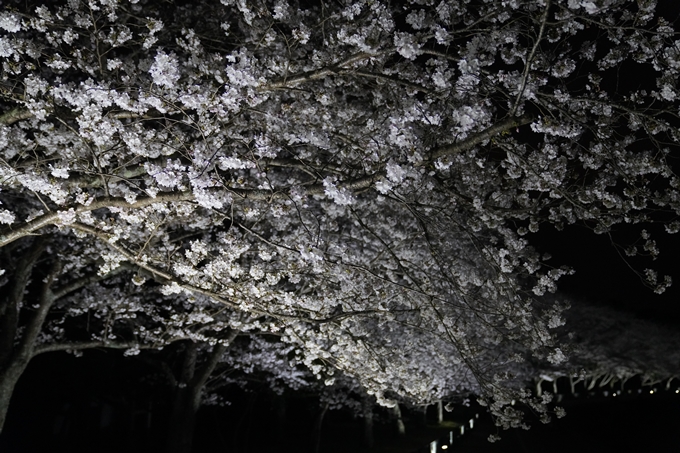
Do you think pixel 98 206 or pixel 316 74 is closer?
pixel 316 74

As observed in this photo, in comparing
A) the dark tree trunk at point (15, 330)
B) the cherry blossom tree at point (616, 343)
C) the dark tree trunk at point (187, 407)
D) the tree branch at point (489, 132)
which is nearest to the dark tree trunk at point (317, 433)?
the dark tree trunk at point (187, 407)

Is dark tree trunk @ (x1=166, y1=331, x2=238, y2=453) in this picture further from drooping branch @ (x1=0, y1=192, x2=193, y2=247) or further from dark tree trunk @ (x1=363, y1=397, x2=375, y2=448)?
dark tree trunk @ (x1=363, y1=397, x2=375, y2=448)

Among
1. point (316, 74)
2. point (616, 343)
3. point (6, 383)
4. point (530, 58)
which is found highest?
point (616, 343)

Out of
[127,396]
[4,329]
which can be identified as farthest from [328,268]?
[127,396]

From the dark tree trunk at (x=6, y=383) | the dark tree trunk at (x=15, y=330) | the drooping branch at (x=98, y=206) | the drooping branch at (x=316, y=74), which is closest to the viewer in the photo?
the drooping branch at (x=316, y=74)

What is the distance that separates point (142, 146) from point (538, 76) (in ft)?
11.3

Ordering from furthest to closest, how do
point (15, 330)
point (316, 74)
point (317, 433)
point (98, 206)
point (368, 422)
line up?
point (368, 422) < point (317, 433) < point (15, 330) < point (98, 206) < point (316, 74)

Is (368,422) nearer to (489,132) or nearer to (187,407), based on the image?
(187,407)

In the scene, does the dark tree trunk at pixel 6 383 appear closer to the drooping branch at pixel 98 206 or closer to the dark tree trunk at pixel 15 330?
the dark tree trunk at pixel 15 330

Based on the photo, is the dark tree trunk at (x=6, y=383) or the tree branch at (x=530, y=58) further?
the dark tree trunk at (x=6, y=383)

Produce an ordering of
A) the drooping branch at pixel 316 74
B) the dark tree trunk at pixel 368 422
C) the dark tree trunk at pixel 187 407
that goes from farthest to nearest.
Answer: the dark tree trunk at pixel 368 422, the dark tree trunk at pixel 187 407, the drooping branch at pixel 316 74

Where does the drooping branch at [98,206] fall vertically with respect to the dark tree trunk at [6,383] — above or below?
above

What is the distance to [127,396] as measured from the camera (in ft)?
72.8

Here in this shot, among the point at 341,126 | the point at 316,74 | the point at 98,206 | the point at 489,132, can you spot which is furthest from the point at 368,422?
the point at 489,132
